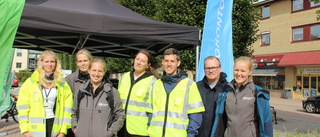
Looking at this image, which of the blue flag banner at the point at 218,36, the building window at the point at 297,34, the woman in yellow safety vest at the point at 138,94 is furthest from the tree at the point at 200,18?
the building window at the point at 297,34

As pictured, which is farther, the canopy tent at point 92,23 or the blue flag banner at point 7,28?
the canopy tent at point 92,23

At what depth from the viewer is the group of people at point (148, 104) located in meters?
2.58

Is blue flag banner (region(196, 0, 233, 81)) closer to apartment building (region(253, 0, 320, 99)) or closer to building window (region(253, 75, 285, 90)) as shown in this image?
apartment building (region(253, 0, 320, 99))

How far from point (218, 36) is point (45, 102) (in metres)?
3.38

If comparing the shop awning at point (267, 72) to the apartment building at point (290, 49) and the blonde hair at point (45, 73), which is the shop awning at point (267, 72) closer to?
the apartment building at point (290, 49)

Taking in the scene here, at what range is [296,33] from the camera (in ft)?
65.6

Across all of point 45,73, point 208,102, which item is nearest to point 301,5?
point 208,102

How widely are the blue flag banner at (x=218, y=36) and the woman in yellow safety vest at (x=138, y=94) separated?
1.80m

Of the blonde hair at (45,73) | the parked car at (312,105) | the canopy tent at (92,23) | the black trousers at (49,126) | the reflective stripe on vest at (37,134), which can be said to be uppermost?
the canopy tent at (92,23)

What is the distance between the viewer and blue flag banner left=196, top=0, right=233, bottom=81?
470 centimetres

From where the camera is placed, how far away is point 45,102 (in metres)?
2.83

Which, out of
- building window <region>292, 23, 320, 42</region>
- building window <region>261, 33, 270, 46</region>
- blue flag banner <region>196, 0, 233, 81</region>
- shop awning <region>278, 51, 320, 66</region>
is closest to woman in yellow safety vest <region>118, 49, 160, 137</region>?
blue flag banner <region>196, 0, 233, 81</region>

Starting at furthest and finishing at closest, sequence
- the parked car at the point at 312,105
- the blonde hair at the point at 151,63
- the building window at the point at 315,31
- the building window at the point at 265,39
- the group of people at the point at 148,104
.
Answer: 1. the building window at the point at 265,39
2. the building window at the point at 315,31
3. the parked car at the point at 312,105
4. the blonde hair at the point at 151,63
5. the group of people at the point at 148,104

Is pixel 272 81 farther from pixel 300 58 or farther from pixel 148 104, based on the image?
pixel 148 104
